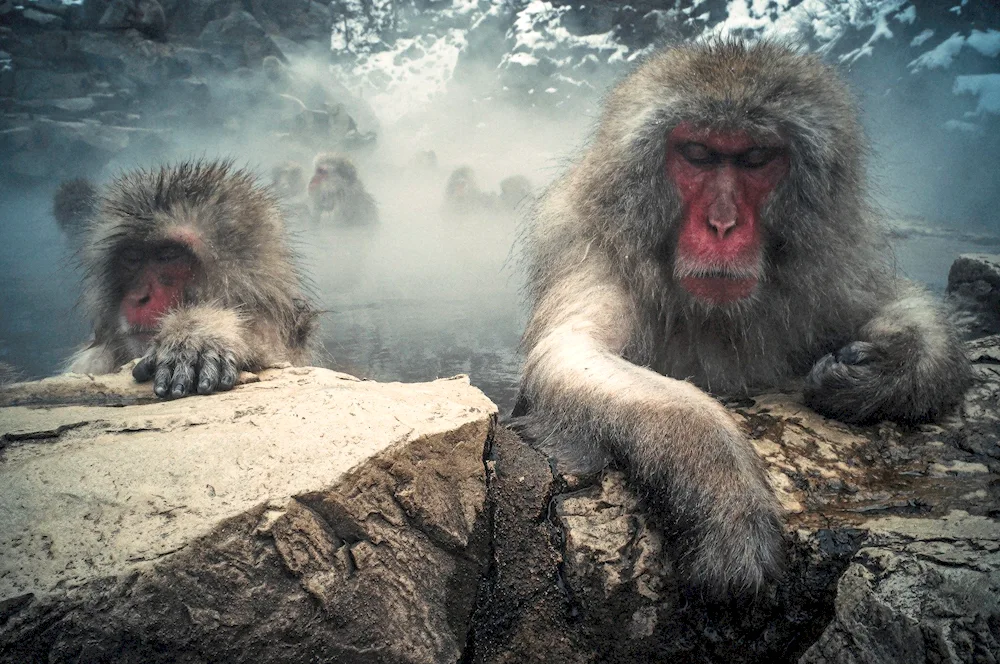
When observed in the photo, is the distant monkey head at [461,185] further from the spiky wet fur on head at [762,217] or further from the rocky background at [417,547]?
the rocky background at [417,547]

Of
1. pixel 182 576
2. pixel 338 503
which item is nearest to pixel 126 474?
pixel 182 576

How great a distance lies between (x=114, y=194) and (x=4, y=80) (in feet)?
14.2

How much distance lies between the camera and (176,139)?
31.2 ft

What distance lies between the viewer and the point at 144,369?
2.34 m

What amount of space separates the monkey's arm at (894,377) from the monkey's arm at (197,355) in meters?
2.09

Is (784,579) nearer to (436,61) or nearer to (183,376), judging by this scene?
(183,376)

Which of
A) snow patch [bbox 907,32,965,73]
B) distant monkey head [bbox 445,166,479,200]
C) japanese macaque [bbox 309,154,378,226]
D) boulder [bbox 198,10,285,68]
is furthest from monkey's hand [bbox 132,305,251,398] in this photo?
distant monkey head [bbox 445,166,479,200]

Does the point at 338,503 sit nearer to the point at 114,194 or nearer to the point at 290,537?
the point at 290,537

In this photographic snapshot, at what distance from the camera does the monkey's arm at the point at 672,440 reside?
144 centimetres

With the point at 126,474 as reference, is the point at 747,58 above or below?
above

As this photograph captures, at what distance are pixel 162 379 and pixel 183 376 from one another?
70 millimetres

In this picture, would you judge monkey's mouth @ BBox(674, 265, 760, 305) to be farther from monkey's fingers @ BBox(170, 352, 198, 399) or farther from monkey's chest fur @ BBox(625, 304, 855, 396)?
monkey's fingers @ BBox(170, 352, 198, 399)

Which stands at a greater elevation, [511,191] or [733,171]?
[511,191]

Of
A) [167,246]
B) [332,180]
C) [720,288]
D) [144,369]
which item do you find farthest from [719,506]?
[332,180]
